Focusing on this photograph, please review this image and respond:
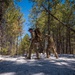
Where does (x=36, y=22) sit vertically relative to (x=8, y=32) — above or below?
above

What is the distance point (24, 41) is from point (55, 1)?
4733cm

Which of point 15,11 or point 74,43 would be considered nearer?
point 15,11

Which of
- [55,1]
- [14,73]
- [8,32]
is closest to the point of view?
[14,73]

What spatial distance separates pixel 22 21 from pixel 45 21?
6.31m

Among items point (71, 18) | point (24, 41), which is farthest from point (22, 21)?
point (24, 41)

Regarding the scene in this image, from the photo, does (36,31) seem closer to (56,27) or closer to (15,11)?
(15,11)

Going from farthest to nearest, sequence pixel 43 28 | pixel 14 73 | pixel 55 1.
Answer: pixel 43 28 → pixel 55 1 → pixel 14 73

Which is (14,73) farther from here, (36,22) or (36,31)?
(36,22)

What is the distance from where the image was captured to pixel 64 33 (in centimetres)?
4691

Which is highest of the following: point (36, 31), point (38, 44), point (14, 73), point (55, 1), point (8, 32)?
point (55, 1)

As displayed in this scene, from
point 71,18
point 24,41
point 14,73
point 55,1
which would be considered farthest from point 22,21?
point 14,73

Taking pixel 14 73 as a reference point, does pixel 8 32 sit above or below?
above

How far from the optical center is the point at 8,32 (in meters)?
32.6

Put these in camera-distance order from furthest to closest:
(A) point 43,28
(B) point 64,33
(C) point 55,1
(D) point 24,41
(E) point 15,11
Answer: (D) point 24,41
(B) point 64,33
(A) point 43,28
(E) point 15,11
(C) point 55,1
